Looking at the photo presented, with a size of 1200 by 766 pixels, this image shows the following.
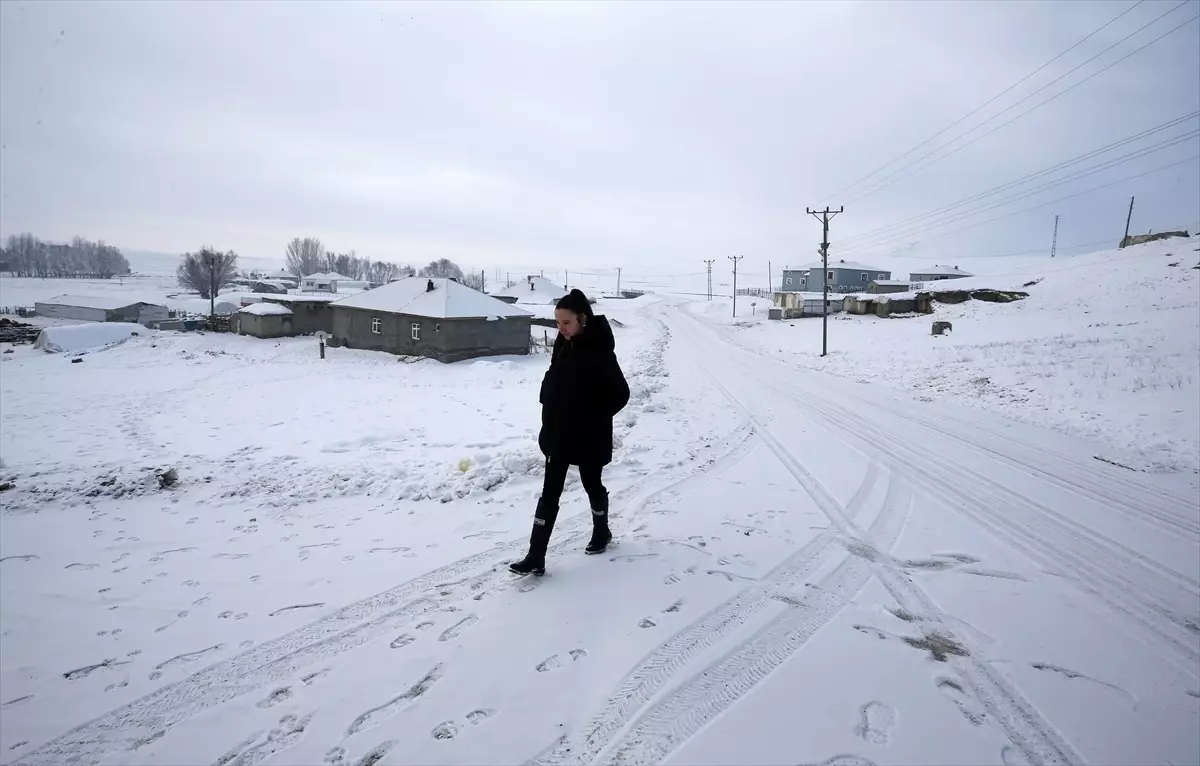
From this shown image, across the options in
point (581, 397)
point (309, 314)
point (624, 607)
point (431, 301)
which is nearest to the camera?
point (624, 607)

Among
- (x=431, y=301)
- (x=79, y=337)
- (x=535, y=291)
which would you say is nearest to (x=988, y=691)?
(x=431, y=301)

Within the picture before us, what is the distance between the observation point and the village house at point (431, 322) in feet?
104

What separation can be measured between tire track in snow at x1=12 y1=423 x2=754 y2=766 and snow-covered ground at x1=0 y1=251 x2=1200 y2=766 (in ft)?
0.08

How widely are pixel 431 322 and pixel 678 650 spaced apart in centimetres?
3087

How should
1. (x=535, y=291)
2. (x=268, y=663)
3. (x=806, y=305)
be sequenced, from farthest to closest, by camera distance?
(x=535, y=291) < (x=806, y=305) < (x=268, y=663)

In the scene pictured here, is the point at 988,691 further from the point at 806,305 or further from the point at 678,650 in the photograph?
the point at 806,305

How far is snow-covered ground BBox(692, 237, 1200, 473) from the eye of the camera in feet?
38.3

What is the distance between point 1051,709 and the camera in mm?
3117

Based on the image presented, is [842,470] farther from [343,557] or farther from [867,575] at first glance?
[343,557]

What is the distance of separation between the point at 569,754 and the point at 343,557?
12.3 ft

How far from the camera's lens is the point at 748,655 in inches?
142

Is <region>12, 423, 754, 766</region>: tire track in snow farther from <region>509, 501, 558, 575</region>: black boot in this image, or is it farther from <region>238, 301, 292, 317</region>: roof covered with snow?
<region>238, 301, 292, 317</region>: roof covered with snow

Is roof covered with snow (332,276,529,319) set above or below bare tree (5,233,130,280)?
below

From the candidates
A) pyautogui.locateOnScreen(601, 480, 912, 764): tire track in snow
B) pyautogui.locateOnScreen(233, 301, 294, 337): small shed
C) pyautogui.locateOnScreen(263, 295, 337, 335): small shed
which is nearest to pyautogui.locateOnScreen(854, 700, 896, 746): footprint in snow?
pyautogui.locateOnScreen(601, 480, 912, 764): tire track in snow
